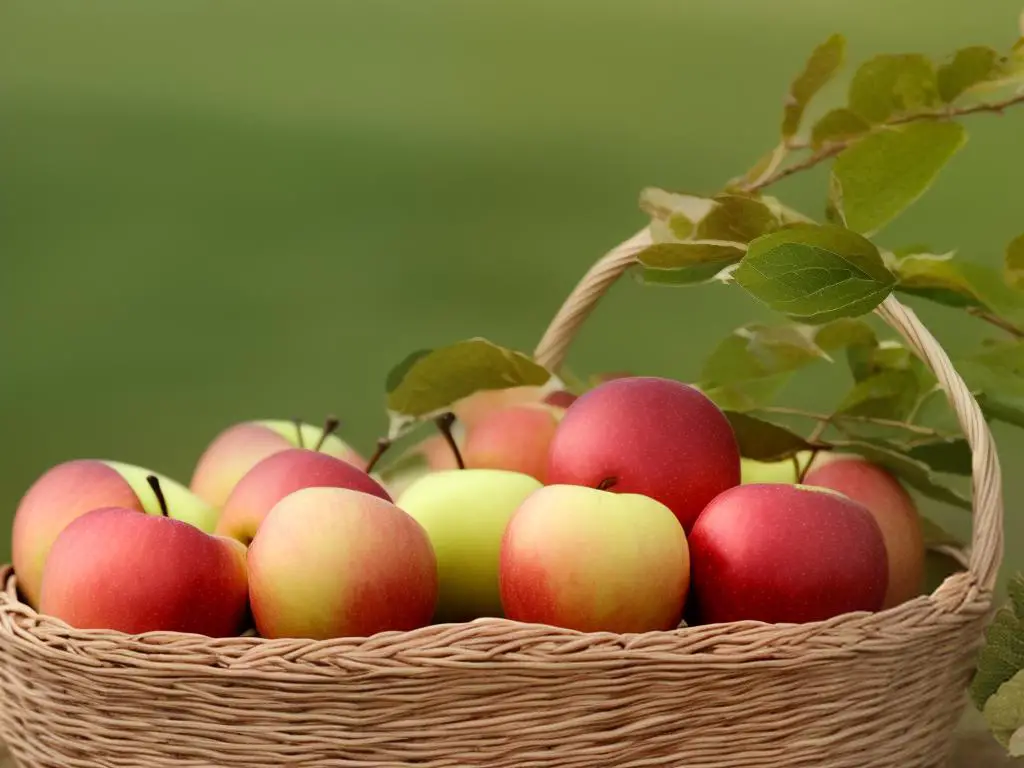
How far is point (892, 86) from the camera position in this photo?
88 centimetres

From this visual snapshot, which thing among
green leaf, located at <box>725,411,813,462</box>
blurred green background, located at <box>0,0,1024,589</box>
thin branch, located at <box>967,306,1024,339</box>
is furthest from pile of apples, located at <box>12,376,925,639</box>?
blurred green background, located at <box>0,0,1024,589</box>

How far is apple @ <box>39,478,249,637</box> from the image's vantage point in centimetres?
67

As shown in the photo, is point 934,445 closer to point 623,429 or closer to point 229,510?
point 623,429

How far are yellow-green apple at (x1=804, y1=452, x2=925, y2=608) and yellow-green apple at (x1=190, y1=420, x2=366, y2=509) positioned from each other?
1.20 feet

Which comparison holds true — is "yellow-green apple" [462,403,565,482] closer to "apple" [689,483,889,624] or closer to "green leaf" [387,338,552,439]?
"green leaf" [387,338,552,439]

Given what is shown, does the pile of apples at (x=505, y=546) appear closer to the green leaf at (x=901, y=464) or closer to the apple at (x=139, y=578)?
the apple at (x=139, y=578)

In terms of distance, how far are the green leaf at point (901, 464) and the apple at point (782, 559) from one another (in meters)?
0.16

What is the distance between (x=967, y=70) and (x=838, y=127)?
4.0 inches

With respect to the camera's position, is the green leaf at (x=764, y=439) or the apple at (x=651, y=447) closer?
the apple at (x=651, y=447)

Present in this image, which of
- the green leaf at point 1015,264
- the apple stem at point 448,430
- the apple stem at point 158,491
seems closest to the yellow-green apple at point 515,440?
the apple stem at point 448,430

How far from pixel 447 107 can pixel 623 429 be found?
884 millimetres

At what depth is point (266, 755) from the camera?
0.63 m

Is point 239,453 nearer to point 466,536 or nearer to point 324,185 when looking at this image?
point 466,536

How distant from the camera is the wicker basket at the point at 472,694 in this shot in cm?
61
